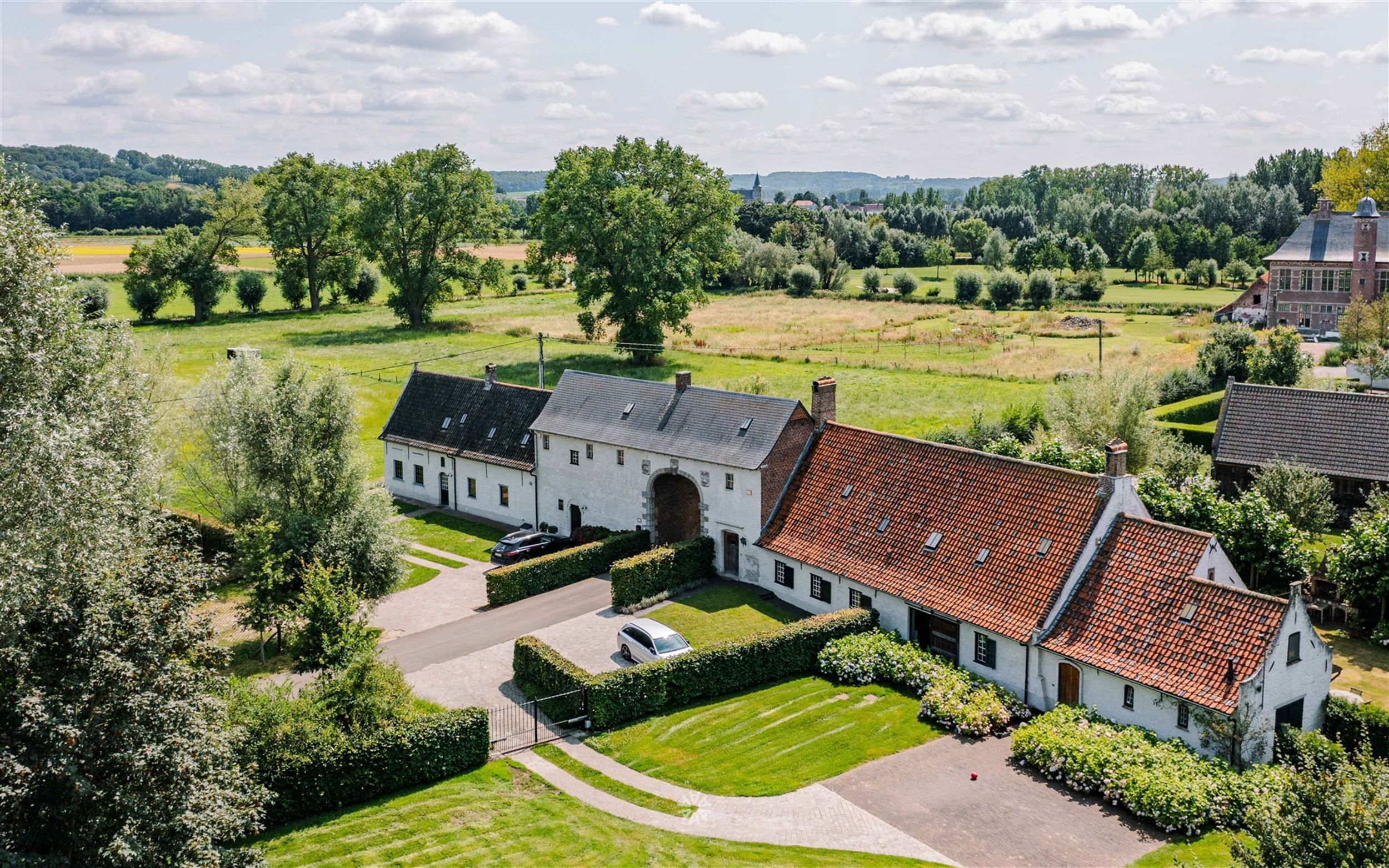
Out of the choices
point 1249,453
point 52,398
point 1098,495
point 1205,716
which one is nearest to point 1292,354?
point 1249,453

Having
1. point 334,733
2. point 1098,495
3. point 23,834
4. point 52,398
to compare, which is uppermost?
point 52,398

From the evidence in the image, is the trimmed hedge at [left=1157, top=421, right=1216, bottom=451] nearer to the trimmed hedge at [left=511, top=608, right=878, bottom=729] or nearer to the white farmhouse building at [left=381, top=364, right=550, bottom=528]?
the trimmed hedge at [left=511, top=608, right=878, bottom=729]

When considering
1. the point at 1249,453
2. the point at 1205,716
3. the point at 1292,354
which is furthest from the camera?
the point at 1292,354

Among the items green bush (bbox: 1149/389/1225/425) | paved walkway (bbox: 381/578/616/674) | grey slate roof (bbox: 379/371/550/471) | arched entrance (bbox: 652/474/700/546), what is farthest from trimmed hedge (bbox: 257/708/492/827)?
green bush (bbox: 1149/389/1225/425)

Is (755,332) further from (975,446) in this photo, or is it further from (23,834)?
(23,834)

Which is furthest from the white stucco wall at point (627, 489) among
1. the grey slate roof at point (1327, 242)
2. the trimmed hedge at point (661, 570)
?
the grey slate roof at point (1327, 242)

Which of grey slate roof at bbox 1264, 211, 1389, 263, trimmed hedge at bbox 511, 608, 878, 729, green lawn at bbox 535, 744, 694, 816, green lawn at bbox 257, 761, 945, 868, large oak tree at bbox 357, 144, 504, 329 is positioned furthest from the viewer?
large oak tree at bbox 357, 144, 504, 329

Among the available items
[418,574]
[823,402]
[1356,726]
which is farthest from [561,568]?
[1356,726]
